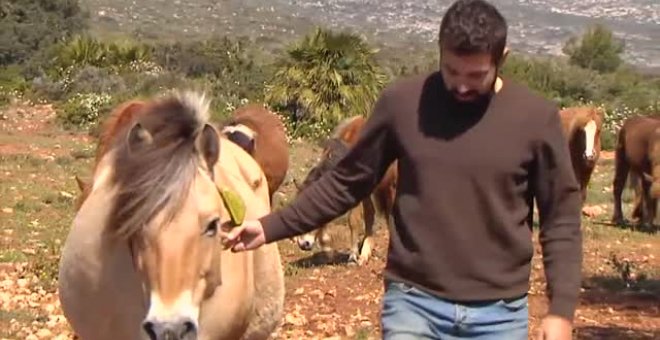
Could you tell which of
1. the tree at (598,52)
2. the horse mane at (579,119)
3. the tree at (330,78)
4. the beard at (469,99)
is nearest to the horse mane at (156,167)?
the beard at (469,99)

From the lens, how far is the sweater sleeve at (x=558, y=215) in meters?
3.94

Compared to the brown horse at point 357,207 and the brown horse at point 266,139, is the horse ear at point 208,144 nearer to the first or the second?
the brown horse at point 266,139

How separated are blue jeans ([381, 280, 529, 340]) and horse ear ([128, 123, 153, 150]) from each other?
1.10 metres

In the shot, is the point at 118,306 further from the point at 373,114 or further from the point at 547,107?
the point at 547,107

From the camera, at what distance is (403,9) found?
342 ft

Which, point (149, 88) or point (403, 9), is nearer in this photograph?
point (149, 88)

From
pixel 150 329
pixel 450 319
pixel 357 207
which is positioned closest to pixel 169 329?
pixel 150 329

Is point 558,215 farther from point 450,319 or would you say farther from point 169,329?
point 169,329

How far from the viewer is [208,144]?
14.7 ft

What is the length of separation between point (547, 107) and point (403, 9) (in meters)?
102

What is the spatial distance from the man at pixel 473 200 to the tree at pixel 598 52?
191ft

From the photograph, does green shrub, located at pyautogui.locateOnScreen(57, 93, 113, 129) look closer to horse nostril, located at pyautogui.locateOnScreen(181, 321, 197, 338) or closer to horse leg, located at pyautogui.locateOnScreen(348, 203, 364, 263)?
horse leg, located at pyautogui.locateOnScreen(348, 203, 364, 263)

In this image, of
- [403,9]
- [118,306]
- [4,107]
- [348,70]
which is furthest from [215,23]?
[118,306]

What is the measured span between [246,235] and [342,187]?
0.41 metres
